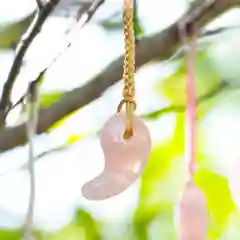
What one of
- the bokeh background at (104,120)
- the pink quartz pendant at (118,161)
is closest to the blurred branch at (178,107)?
the bokeh background at (104,120)

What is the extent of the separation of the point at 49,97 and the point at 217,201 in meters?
0.19

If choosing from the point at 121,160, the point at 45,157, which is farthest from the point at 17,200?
the point at 121,160

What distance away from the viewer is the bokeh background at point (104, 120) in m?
0.63

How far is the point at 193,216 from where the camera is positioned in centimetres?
55

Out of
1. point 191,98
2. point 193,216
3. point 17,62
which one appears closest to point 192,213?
point 193,216

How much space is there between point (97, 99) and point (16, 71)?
3.3 inches

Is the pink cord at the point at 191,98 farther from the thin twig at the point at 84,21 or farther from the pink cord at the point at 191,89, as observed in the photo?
the thin twig at the point at 84,21

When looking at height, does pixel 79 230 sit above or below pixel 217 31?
below

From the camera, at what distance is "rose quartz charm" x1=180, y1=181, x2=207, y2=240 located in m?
0.55

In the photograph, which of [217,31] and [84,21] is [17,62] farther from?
[217,31]

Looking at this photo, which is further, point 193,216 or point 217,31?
point 217,31

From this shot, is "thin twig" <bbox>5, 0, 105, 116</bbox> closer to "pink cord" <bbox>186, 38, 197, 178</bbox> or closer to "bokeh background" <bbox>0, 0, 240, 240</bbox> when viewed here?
"bokeh background" <bbox>0, 0, 240, 240</bbox>

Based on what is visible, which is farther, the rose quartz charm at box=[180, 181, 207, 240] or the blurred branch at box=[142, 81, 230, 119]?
the blurred branch at box=[142, 81, 230, 119]

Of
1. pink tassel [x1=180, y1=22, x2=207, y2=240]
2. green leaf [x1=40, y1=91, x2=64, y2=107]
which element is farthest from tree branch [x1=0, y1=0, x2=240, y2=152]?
pink tassel [x1=180, y1=22, x2=207, y2=240]
